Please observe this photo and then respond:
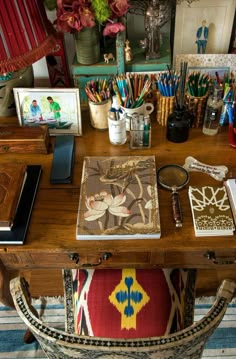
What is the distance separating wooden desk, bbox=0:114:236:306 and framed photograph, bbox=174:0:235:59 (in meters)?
0.28

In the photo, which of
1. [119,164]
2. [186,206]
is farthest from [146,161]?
[186,206]

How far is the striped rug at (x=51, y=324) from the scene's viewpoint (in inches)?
52.9

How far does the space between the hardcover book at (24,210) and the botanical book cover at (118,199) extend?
0.13 m

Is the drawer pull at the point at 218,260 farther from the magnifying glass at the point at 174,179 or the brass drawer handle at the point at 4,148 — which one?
the brass drawer handle at the point at 4,148

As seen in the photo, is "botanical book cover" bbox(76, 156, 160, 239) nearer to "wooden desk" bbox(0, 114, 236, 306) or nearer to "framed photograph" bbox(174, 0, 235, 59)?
"wooden desk" bbox(0, 114, 236, 306)

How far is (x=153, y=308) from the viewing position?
0.99 metres

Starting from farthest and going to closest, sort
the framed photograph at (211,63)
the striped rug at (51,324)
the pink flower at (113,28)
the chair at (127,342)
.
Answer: the striped rug at (51,324)
the framed photograph at (211,63)
the pink flower at (113,28)
the chair at (127,342)

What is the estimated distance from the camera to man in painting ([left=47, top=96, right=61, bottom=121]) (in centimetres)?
107

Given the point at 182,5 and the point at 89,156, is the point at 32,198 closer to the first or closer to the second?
the point at 89,156

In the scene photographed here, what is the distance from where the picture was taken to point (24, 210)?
35.3 inches

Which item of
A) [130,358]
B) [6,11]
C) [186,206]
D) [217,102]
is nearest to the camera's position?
[130,358]

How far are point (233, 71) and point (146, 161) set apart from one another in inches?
17.5

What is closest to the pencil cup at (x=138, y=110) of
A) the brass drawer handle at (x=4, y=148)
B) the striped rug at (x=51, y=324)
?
the brass drawer handle at (x=4, y=148)

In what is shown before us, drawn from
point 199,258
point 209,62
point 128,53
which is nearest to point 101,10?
point 128,53
